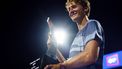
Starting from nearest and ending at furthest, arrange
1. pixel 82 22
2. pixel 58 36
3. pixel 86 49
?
pixel 86 49 < pixel 82 22 < pixel 58 36

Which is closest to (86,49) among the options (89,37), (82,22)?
(89,37)

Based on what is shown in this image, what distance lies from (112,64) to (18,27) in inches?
72.8

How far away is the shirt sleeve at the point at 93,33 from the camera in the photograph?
4.63ft

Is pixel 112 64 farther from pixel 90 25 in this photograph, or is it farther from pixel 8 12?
pixel 90 25

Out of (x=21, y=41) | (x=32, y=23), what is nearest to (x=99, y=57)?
(x=32, y=23)

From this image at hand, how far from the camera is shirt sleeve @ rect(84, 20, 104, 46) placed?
4.63 feet

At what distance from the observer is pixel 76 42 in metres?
1.55

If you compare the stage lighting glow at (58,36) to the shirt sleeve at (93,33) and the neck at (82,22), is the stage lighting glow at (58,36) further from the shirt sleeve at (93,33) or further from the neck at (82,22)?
the shirt sleeve at (93,33)

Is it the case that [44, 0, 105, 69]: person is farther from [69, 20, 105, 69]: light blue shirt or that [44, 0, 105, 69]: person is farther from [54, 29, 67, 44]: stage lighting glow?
[54, 29, 67, 44]: stage lighting glow

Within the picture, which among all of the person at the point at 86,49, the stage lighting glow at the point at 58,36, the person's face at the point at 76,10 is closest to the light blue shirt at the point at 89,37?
the person at the point at 86,49

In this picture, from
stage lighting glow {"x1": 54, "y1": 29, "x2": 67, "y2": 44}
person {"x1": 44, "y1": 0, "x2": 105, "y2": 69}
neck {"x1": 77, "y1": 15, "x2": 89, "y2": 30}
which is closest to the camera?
person {"x1": 44, "y1": 0, "x2": 105, "y2": 69}

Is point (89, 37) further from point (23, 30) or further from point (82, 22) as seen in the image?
point (23, 30)

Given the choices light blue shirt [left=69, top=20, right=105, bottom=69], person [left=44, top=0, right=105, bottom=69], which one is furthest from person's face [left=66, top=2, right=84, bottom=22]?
light blue shirt [left=69, top=20, right=105, bottom=69]

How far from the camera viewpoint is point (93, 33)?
4.74 ft
